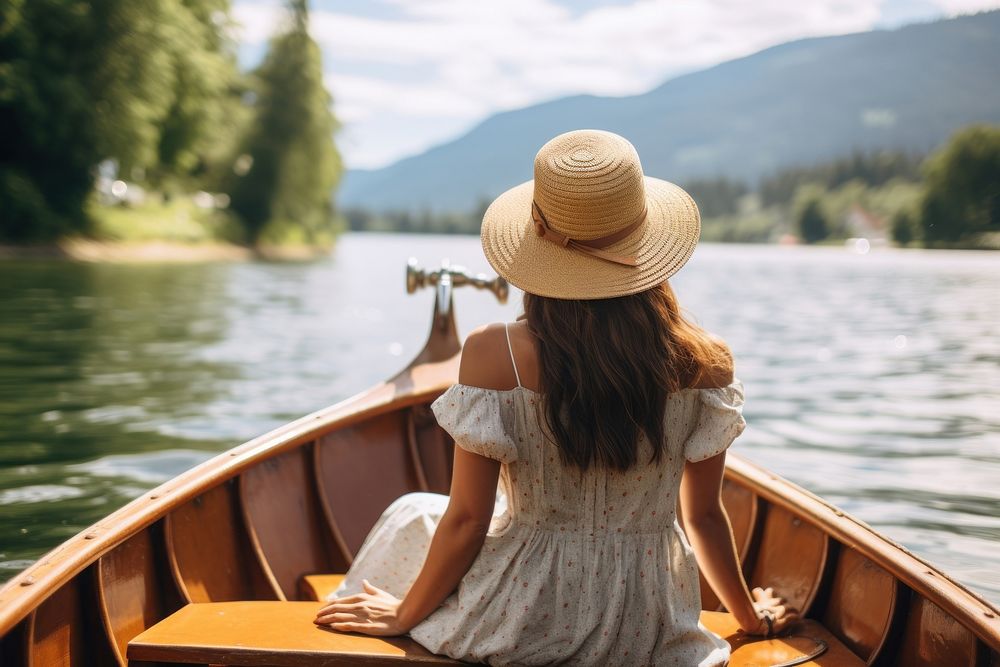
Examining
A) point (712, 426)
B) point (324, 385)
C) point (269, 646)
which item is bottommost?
point (324, 385)

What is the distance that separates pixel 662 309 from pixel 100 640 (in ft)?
4.75

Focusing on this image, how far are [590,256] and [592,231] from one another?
1.8 inches

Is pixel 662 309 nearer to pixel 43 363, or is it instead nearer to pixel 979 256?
pixel 43 363

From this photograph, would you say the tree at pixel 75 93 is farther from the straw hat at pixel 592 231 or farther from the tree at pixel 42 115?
the straw hat at pixel 592 231

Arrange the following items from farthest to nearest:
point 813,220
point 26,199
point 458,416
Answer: point 813,220 → point 26,199 → point 458,416

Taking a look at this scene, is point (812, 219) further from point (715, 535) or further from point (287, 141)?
point (715, 535)

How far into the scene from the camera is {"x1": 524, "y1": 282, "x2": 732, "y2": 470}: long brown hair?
176cm

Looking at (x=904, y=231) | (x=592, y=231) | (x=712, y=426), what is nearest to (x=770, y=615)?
(x=712, y=426)

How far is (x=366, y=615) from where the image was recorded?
203 centimetres

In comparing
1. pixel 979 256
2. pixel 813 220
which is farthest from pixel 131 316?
pixel 813 220

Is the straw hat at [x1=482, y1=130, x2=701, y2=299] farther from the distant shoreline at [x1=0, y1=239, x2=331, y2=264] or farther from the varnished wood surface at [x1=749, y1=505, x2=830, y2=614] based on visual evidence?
the distant shoreline at [x1=0, y1=239, x2=331, y2=264]

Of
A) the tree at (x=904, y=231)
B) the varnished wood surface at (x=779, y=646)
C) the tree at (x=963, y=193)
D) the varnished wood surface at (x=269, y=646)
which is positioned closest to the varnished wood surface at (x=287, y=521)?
the varnished wood surface at (x=269, y=646)

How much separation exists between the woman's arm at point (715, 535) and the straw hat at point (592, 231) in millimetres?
449

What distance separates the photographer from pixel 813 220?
7069 centimetres
